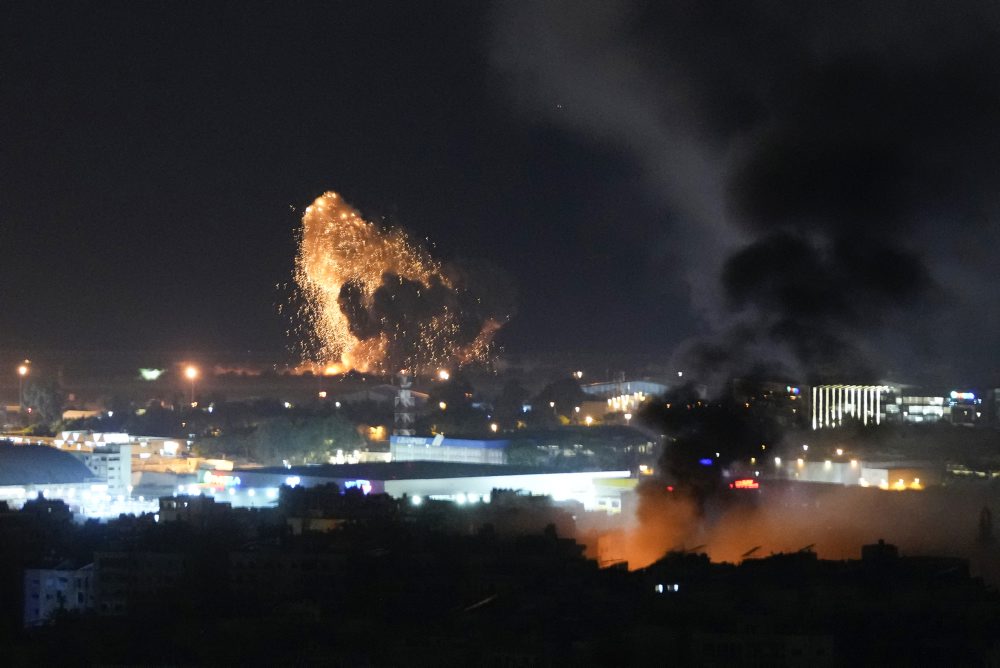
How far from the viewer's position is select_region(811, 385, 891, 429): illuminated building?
25406 millimetres

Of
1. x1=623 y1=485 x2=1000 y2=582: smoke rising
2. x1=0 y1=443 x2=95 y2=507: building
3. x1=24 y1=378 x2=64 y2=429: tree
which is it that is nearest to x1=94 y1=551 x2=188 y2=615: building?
x1=623 y1=485 x2=1000 y2=582: smoke rising

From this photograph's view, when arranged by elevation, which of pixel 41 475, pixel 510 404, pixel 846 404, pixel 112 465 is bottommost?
pixel 41 475

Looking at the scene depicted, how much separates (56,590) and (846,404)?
43.2 ft

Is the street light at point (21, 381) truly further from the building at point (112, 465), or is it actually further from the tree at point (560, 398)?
the building at point (112, 465)

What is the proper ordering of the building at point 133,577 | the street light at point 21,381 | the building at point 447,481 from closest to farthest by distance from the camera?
the building at point 133,577, the building at point 447,481, the street light at point 21,381

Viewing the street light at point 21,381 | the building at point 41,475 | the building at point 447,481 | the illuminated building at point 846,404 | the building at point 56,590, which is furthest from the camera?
the street light at point 21,381

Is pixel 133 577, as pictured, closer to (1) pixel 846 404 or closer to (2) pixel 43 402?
(1) pixel 846 404

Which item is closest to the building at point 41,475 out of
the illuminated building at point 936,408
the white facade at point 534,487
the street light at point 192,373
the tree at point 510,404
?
the white facade at point 534,487

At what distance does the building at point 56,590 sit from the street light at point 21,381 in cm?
2255

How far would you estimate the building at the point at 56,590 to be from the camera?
54.2ft

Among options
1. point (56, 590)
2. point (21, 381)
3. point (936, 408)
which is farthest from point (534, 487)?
point (21, 381)

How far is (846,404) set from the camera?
26.8 meters

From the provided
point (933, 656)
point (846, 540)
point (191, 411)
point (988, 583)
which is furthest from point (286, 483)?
point (191, 411)

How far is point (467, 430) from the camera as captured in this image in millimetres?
33344
